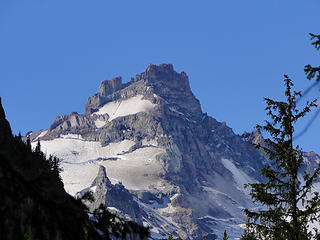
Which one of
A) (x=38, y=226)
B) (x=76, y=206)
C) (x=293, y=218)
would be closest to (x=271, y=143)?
(x=293, y=218)

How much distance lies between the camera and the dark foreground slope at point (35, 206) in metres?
9.12

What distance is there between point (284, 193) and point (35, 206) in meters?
14.5

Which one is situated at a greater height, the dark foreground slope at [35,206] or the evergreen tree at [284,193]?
the evergreen tree at [284,193]

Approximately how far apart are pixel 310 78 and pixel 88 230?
19.3 ft

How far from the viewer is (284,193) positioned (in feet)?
72.6

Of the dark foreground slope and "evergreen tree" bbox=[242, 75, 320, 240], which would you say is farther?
"evergreen tree" bbox=[242, 75, 320, 240]

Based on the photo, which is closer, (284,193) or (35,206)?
(35,206)

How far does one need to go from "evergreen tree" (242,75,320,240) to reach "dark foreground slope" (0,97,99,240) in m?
12.6

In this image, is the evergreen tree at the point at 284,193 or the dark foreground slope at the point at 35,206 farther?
the evergreen tree at the point at 284,193

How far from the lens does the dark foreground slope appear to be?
29.9 ft

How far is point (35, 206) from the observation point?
32.0 feet

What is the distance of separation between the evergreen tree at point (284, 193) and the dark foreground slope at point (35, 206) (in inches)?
498

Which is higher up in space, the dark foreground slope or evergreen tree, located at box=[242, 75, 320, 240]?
evergreen tree, located at box=[242, 75, 320, 240]

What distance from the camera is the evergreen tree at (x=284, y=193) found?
21672 millimetres
